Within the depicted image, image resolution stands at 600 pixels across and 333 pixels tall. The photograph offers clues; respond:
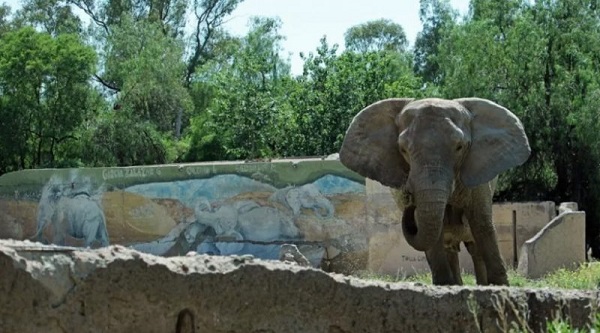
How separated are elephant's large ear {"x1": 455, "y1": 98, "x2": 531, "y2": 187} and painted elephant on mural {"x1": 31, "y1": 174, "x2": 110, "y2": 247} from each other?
15143 mm

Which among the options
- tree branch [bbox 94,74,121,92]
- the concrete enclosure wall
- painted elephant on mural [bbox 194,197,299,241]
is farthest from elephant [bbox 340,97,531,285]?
tree branch [bbox 94,74,121,92]

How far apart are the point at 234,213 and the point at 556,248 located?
8.08 metres

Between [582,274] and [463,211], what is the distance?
17.8 ft

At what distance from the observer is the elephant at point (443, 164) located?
1088 cm

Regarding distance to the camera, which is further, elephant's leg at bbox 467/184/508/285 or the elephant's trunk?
elephant's leg at bbox 467/184/508/285

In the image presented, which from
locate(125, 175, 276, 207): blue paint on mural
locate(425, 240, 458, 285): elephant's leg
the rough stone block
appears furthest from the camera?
locate(125, 175, 276, 207): blue paint on mural

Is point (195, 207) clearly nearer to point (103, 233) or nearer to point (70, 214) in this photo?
point (103, 233)

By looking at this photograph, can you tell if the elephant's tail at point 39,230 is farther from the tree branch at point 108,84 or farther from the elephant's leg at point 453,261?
the tree branch at point 108,84

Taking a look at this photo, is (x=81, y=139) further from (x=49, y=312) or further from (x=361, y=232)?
(x=49, y=312)

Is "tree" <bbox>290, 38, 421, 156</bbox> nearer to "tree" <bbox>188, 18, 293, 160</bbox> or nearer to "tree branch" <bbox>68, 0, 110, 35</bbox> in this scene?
"tree" <bbox>188, 18, 293, 160</bbox>

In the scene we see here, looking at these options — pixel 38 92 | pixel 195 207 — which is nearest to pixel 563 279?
Result: pixel 195 207

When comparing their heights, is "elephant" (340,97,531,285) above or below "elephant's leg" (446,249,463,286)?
above

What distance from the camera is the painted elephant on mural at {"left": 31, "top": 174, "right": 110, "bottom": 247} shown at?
26.2 metres

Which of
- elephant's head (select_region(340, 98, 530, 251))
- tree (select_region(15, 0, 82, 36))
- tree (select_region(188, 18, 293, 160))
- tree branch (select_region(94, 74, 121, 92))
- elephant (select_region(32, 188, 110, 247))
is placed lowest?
elephant (select_region(32, 188, 110, 247))
